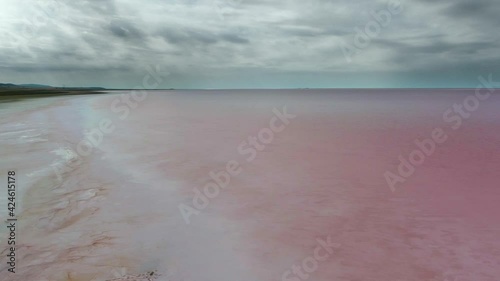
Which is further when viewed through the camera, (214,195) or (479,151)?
(479,151)

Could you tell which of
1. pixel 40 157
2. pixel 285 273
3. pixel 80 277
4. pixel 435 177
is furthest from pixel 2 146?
pixel 435 177

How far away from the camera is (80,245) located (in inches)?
227

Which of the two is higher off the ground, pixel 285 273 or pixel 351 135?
pixel 351 135

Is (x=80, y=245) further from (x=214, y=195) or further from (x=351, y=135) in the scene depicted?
(x=351, y=135)

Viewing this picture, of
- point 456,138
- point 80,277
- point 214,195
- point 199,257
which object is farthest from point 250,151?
point 456,138

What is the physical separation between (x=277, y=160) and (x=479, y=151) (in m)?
9.52

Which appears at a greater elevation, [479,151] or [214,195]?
[479,151]

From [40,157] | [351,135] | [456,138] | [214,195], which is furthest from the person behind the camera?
[351,135]

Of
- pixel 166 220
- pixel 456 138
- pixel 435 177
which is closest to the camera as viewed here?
pixel 166 220

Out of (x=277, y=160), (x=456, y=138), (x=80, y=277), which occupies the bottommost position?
(x=80, y=277)

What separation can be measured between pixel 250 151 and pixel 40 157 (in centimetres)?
848

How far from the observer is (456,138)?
1897 centimetres

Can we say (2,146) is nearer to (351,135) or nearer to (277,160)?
(277,160)

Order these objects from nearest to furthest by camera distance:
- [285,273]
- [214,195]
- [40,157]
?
[285,273], [214,195], [40,157]
